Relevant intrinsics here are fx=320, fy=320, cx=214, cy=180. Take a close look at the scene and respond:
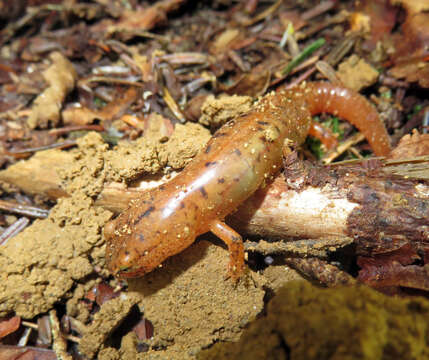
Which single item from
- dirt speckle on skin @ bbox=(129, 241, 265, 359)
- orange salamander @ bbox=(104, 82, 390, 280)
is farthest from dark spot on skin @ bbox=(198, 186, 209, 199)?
dirt speckle on skin @ bbox=(129, 241, 265, 359)

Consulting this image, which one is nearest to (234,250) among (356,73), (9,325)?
(9,325)

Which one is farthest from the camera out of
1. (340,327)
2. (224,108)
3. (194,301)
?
(224,108)

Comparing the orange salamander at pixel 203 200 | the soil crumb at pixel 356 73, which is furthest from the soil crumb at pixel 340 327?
the soil crumb at pixel 356 73

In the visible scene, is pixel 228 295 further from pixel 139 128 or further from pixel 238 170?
pixel 139 128

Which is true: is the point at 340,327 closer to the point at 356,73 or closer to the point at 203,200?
the point at 203,200

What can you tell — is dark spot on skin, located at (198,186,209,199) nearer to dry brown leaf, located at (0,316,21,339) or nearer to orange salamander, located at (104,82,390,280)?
orange salamander, located at (104,82,390,280)
